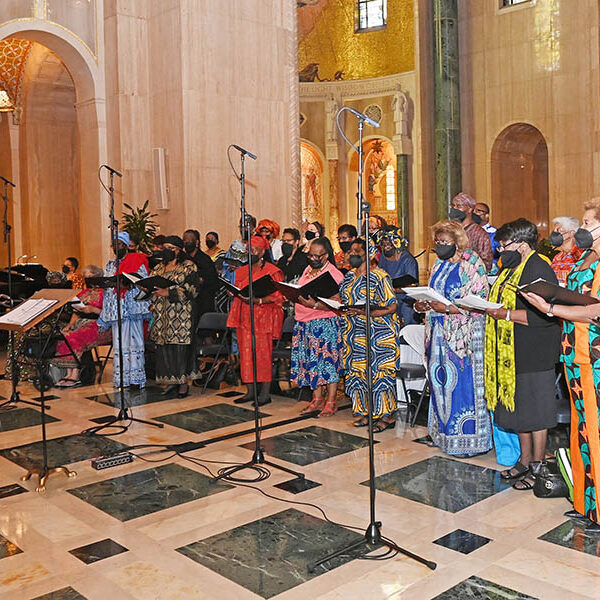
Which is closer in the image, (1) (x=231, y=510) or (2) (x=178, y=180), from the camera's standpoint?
(1) (x=231, y=510)

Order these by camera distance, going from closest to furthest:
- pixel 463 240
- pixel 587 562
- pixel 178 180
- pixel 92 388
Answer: pixel 587 562 < pixel 463 240 < pixel 92 388 < pixel 178 180

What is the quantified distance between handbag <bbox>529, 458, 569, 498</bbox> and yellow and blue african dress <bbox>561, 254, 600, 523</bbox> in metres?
0.40

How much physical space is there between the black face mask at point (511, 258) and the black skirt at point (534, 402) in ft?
2.37

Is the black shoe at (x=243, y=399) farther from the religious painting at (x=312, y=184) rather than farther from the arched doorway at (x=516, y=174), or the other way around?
the religious painting at (x=312, y=184)

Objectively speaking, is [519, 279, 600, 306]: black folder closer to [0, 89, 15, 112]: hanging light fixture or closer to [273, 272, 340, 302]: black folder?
[273, 272, 340, 302]: black folder

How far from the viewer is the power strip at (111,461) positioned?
19.9 feet

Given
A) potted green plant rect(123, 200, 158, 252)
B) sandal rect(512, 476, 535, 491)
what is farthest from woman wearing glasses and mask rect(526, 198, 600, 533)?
potted green plant rect(123, 200, 158, 252)

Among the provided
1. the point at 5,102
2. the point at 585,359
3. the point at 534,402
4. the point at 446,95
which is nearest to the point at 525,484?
the point at 534,402

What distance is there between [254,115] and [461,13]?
30.5 ft

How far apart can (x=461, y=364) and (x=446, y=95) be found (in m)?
14.3

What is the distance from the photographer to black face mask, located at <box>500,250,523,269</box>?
16.7 feet

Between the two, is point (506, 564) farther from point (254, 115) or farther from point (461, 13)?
point (461, 13)

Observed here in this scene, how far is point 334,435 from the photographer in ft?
22.6

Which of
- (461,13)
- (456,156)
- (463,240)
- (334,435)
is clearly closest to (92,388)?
(334,435)
